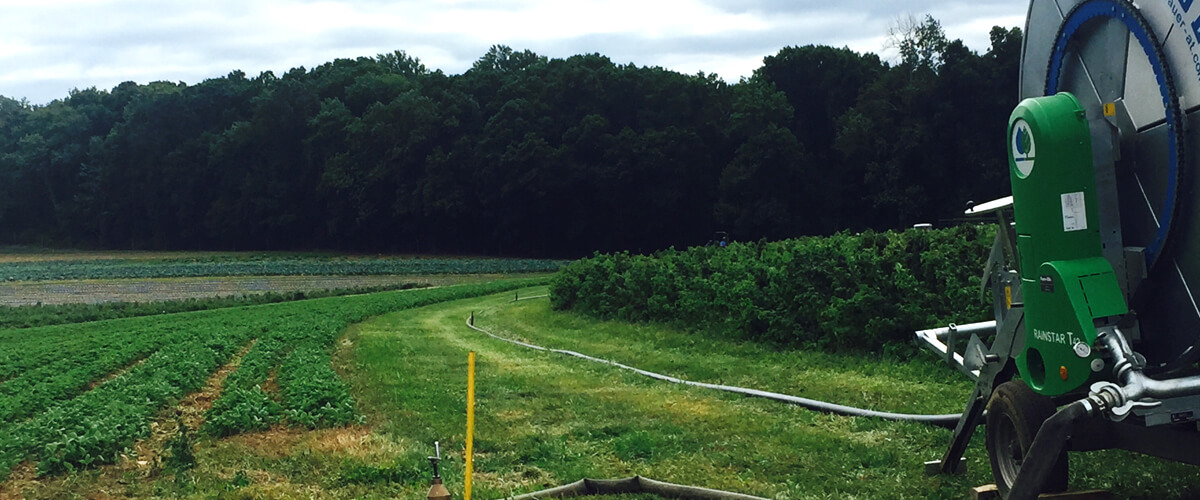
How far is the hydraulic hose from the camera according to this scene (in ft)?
17.6

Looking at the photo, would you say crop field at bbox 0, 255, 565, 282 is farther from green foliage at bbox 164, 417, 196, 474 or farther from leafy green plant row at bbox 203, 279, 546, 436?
green foliage at bbox 164, 417, 196, 474

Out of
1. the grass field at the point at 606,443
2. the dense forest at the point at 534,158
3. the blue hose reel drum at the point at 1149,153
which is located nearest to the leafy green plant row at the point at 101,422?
the grass field at the point at 606,443

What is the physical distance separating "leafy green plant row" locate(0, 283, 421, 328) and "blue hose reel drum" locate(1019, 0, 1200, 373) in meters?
37.6

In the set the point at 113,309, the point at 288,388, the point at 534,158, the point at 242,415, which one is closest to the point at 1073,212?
the point at 242,415

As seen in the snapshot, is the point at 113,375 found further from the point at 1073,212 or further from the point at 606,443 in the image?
the point at 1073,212

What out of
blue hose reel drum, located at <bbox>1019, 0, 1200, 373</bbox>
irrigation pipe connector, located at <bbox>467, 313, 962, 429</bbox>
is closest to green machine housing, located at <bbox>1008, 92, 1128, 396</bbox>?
blue hose reel drum, located at <bbox>1019, 0, 1200, 373</bbox>

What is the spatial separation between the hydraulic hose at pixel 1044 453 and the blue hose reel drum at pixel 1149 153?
83 cm

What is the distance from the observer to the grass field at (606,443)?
8.77 m

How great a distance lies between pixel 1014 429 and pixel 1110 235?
156 cm

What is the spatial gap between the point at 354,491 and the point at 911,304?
9.87 metres

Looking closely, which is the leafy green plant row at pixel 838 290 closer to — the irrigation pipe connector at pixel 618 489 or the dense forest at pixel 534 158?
the irrigation pipe connector at pixel 618 489

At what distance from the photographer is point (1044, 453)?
548 cm

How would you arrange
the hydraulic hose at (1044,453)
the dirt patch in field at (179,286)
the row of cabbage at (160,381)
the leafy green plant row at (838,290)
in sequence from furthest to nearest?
the dirt patch in field at (179,286)
the leafy green plant row at (838,290)
the row of cabbage at (160,381)
the hydraulic hose at (1044,453)

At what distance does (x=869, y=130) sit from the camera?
66.2 m
